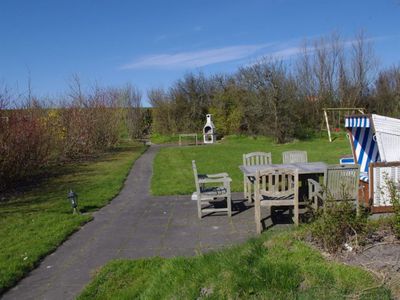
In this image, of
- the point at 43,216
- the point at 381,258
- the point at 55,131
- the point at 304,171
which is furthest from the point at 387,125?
the point at 55,131

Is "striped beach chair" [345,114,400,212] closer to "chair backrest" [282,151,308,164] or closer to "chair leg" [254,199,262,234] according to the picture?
"chair backrest" [282,151,308,164]

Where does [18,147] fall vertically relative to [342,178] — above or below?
above

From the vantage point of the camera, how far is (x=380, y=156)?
684 centimetres

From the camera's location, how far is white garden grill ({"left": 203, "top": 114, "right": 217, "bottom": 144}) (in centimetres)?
3020

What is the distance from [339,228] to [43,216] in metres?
6.11

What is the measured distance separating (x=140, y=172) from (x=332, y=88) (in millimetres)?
23116

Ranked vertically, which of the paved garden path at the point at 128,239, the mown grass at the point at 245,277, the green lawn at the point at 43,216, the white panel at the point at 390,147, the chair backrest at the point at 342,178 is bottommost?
the paved garden path at the point at 128,239

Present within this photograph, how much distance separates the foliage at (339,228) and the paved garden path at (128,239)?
1.80 metres

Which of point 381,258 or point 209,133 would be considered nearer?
point 381,258

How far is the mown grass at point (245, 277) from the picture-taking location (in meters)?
3.41

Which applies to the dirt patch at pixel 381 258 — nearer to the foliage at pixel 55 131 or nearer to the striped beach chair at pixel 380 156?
the striped beach chair at pixel 380 156

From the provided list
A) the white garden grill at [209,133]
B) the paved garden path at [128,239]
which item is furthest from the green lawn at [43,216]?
the white garden grill at [209,133]

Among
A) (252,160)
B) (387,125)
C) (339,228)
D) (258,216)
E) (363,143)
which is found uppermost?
(387,125)

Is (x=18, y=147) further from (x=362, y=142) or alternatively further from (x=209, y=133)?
(x=209, y=133)
